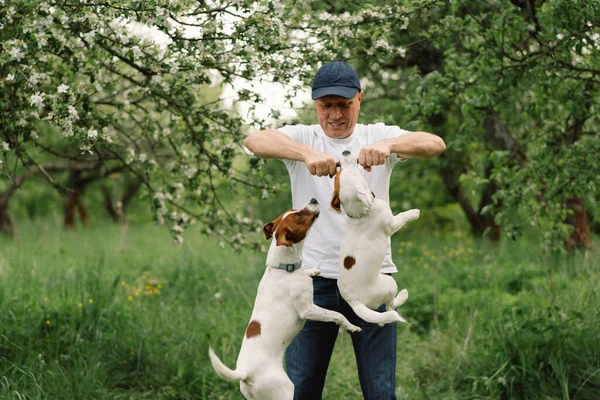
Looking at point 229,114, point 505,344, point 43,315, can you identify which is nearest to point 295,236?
point 229,114

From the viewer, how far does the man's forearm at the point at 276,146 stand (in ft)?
10.1

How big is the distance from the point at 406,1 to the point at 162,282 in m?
5.43

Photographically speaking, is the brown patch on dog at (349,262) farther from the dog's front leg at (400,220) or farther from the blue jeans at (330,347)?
the blue jeans at (330,347)

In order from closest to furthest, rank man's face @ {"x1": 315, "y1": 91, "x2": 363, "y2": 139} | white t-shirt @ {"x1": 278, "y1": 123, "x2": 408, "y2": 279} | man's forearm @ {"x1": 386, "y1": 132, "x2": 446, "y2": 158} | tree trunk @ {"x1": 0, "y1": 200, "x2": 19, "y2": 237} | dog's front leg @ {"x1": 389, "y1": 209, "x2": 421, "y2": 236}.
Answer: dog's front leg @ {"x1": 389, "y1": 209, "x2": 421, "y2": 236}, man's forearm @ {"x1": 386, "y1": 132, "x2": 446, "y2": 158}, man's face @ {"x1": 315, "y1": 91, "x2": 363, "y2": 139}, white t-shirt @ {"x1": 278, "y1": 123, "x2": 408, "y2": 279}, tree trunk @ {"x1": 0, "y1": 200, "x2": 19, "y2": 237}

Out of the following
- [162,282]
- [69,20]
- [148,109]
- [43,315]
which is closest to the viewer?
[69,20]

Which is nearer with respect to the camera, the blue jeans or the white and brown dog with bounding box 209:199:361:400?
the white and brown dog with bounding box 209:199:361:400

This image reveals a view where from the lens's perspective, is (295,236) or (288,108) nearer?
(295,236)

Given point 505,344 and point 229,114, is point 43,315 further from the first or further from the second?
point 505,344

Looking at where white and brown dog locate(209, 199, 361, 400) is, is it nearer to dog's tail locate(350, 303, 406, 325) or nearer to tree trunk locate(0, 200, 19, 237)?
dog's tail locate(350, 303, 406, 325)

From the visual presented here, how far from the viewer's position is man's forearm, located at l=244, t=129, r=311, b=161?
3.09m

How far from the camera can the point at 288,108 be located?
5.58 metres

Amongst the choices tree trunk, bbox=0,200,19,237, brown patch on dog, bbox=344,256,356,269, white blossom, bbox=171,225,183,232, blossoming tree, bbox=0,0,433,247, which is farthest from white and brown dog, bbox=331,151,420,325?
tree trunk, bbox=0,200,19,237

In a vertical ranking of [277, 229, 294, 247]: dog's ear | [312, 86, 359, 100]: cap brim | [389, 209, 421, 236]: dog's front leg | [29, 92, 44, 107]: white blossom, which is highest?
[312, 86, 359, 100]: cap brim

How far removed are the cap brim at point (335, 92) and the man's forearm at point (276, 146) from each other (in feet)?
0.83
